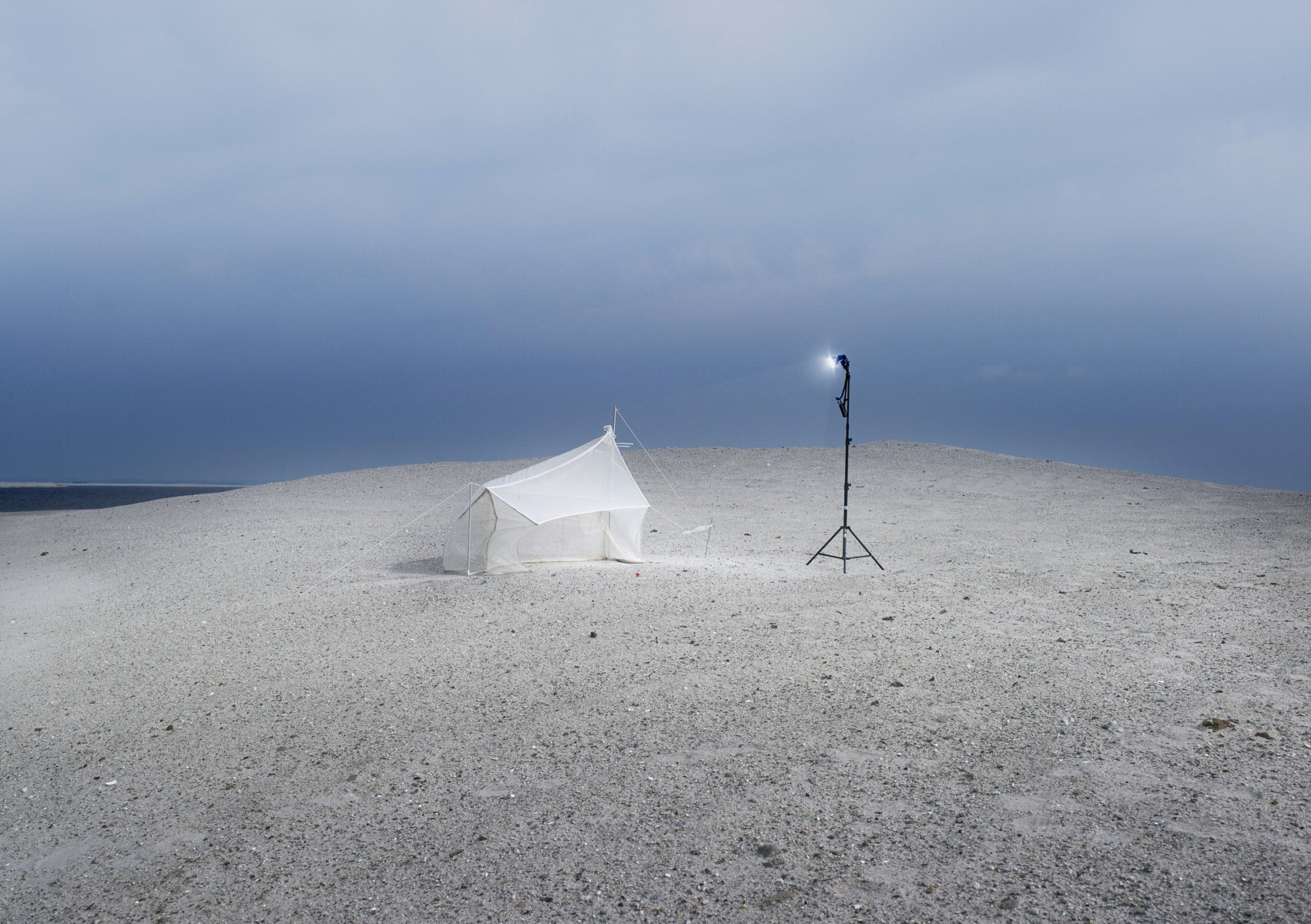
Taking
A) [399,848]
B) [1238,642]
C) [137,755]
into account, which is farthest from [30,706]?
[1238,642]

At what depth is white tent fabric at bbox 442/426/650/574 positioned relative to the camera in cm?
933

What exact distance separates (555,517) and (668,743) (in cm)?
515

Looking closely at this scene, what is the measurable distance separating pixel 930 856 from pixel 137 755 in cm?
450

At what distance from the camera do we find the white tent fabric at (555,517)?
933cm

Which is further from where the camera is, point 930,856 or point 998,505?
point 998,505

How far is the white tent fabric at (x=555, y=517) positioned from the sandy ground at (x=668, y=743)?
1.70 feet

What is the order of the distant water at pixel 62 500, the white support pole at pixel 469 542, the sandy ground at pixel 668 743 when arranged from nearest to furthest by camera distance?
the sandy ground at pixel 668 743 < the white support pole at pixel 469 542 < the distant water at pixel 62 500

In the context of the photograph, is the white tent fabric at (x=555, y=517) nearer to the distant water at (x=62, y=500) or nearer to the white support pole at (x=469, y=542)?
the white support pole at (x=469, y=542)

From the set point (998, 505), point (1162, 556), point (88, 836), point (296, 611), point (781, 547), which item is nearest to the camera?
point (88, 836)

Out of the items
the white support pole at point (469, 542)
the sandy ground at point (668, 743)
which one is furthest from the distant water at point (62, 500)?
the sandy ground at point (668, 743)

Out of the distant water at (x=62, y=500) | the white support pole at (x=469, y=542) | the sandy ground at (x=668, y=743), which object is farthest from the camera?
the distant water at (x=62, y=500)

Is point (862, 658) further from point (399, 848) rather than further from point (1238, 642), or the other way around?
point (399, 848)

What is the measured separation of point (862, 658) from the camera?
239 inches

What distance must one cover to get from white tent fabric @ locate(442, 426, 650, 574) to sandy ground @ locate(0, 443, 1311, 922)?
0.52 m
